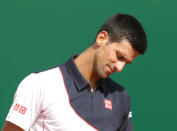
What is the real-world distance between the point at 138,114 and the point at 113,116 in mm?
686

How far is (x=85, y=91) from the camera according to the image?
1.38 meters

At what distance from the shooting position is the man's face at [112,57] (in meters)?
1.34

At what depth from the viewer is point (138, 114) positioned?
2066mm

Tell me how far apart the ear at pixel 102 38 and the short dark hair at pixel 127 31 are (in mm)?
15

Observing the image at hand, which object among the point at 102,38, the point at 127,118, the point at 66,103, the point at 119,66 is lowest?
the point at 127,118

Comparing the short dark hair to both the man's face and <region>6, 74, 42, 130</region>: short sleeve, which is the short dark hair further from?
<region>6, 74, 42, 130</region>: short sleeve

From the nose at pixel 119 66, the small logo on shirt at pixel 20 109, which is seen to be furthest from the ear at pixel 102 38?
the small logo on shirt at pixel 20 109

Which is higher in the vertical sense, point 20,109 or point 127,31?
point 127,31

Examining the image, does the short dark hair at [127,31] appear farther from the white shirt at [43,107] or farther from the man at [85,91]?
the white shirt at [43,107]

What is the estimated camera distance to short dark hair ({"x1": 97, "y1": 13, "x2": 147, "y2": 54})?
4.46ft

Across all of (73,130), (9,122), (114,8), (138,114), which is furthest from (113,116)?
(114,8)

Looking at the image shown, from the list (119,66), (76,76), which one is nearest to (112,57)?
(119,66)

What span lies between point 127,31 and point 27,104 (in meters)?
0.49

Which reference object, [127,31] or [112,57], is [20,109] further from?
[127,31]
